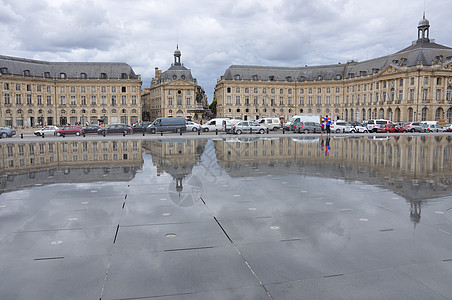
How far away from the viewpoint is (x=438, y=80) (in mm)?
72250

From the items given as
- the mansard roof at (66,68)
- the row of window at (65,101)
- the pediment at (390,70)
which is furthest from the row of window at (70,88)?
the pediment at (390,70)

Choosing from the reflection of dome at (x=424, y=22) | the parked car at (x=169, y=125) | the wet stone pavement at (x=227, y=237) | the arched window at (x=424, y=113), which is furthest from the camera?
the reflection of dome at (x=424, y=22)

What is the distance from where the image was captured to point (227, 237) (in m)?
6.32

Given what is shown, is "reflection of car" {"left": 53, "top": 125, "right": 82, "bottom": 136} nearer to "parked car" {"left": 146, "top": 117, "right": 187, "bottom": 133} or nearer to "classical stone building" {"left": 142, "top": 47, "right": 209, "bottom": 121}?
"parked car" {"left": 146, "top": 117, "right": 187, "bottom": 133}

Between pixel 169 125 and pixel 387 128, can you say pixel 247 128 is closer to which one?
pixel 169 125

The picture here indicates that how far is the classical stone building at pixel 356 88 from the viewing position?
71812mm

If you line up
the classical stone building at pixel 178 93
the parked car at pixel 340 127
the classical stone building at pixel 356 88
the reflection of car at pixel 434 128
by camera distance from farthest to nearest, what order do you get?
the classical stone building at pixel 178 93, the classical stone building at pixel 356 88, the reflection of car at pixel 434 128, the parked car at pixel 340 127

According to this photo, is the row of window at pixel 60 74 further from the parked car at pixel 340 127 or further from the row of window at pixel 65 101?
the parked car at pixel 340 127

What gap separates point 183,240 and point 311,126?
4316 centimetres

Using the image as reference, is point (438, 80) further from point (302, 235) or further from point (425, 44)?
point (302, 235)

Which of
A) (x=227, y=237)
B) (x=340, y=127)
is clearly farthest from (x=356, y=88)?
(x=227, y=237)

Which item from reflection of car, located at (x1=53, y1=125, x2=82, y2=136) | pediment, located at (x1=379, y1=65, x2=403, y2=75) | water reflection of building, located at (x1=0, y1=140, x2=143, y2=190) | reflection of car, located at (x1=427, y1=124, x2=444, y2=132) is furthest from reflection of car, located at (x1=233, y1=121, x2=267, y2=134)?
pediment, located at (x1=379, y1=65, x2=403, y2=75)

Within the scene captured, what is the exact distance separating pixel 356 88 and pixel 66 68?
230 feet

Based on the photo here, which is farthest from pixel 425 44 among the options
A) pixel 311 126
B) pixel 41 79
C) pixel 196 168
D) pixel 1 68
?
pixel 1 68
